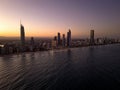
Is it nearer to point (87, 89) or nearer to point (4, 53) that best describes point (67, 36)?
point (4, 53)

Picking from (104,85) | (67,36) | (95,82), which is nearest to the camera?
(104,85)

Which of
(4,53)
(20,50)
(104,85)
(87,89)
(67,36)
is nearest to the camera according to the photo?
(87,89)

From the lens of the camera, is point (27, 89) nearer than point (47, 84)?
Yes

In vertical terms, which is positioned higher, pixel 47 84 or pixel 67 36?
pixel 67 36

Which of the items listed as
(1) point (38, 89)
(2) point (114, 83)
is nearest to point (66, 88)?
(1) point (38, 89)

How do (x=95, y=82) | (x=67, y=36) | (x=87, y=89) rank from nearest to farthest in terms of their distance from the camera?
(x=87, y=89) < (x=95, y=82) < (x=67, y=36)

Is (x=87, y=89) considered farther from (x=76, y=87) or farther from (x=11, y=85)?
(x=11, y=85)

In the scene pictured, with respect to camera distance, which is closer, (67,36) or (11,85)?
(11,85)

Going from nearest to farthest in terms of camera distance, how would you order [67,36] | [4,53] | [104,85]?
[104,85] → [4,53] → [67,36]

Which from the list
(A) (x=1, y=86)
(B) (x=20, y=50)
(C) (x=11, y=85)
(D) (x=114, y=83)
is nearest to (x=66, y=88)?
(D) (x=114, y=83)
